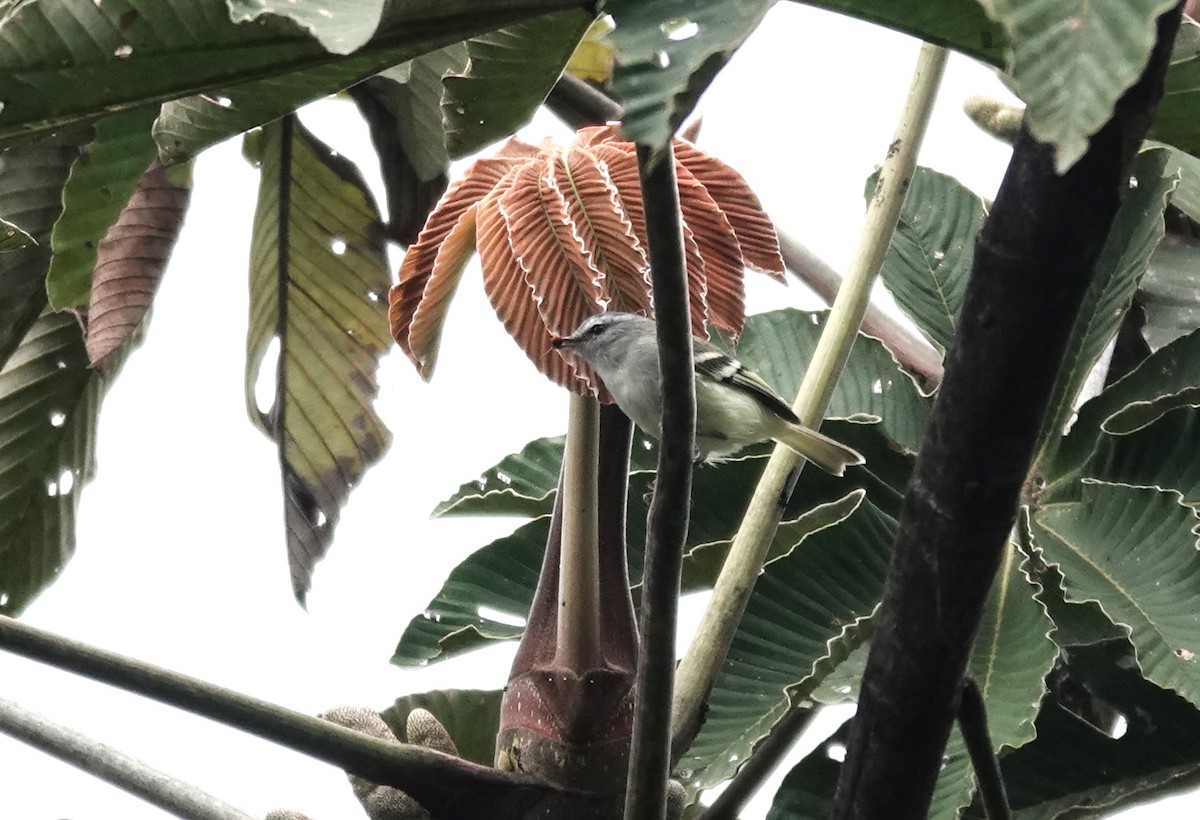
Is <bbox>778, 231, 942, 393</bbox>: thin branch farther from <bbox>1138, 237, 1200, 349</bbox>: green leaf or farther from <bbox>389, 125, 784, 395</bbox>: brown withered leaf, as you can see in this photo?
<bbox>389, 125, 784, 395</bbox>: brown withered leaf

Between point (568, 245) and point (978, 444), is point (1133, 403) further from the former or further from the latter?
point (978, 444)

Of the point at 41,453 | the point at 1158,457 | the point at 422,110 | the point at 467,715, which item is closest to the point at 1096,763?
the point at 1158,457

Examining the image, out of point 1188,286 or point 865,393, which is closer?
point 865,393

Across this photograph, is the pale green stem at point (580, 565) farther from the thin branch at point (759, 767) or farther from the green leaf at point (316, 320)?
the green leaf at point (316, 320)

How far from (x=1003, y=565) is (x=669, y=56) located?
104cm

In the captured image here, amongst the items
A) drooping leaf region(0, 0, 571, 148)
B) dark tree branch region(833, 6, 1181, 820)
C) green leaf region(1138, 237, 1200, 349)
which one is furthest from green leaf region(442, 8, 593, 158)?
green leaf region(1138, 237, 1200, 349)

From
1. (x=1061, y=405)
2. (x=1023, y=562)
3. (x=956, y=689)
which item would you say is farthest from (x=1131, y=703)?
(x=956, y=689)

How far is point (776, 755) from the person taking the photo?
1.55 meters

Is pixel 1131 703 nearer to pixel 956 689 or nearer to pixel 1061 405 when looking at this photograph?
pixel 1061 405

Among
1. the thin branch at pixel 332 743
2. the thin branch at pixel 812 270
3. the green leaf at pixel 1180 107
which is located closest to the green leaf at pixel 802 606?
the thin branch at pixel 332 743

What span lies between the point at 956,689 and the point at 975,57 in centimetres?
44

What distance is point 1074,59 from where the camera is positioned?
54 centimetres

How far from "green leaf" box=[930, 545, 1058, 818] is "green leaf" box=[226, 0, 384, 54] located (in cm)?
87

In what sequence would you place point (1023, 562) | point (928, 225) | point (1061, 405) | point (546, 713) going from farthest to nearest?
point (928, 225) → point (1061, 405) → point (1023, 562) → point (546, 713)
